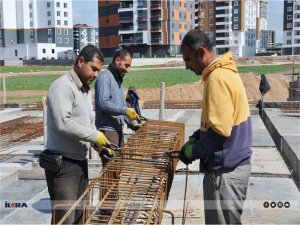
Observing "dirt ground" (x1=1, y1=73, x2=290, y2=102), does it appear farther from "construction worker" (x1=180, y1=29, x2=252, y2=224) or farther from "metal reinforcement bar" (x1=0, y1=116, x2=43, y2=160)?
"construction worker" (x1=180, y1=29, x2=252, y2=224)

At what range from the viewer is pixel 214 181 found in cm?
320

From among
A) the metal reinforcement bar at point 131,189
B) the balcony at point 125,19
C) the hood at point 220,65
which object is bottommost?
the metal reinforcement bar at point 131,189

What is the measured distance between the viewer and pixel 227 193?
3154mm

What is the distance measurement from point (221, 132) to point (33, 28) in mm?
96633

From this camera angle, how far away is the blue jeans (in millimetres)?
3160

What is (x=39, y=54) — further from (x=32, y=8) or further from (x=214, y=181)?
(x=214, y=181)

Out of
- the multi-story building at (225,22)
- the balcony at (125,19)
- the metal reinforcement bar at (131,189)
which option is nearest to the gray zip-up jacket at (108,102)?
the metal reinforcement bar at (131,189)

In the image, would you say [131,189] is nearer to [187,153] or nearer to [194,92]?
[187,153]

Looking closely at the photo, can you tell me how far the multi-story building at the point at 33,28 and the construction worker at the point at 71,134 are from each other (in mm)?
90336

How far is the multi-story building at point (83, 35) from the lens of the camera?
142500mm

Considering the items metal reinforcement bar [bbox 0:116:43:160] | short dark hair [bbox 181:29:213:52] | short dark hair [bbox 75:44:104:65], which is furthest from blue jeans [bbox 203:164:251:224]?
metal reinforcement bar [bbox 0:116:43:160]

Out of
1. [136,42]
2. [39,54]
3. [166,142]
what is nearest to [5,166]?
[166,142]

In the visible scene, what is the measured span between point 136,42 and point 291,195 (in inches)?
2971
